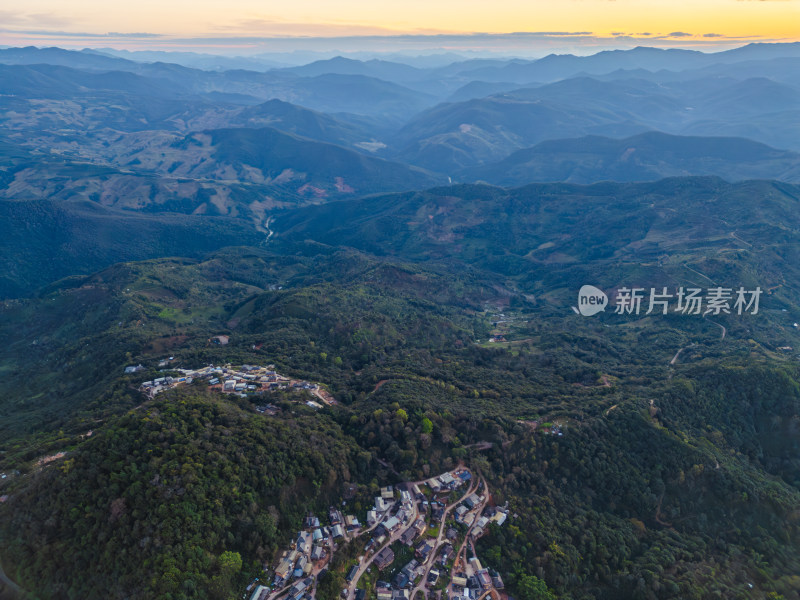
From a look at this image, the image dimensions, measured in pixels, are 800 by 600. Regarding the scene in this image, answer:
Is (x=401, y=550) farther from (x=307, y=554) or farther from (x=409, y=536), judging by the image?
(x=307, y=554)

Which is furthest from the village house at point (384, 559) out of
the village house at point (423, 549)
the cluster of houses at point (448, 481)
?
the cluster of houses at point (448, 481)

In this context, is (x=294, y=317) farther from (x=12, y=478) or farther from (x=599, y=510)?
(x=599, y=510)

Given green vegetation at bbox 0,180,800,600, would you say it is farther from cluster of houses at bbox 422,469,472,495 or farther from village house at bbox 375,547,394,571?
village house at bbox 375,547,394,571

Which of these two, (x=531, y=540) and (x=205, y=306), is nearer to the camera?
(x=531, y=540)

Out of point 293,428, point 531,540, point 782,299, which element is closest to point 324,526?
point 293,428

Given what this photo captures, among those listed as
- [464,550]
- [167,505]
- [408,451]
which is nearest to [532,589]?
[464,550]

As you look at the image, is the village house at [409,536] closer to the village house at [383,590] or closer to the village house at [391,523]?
the village house at [391,523]
